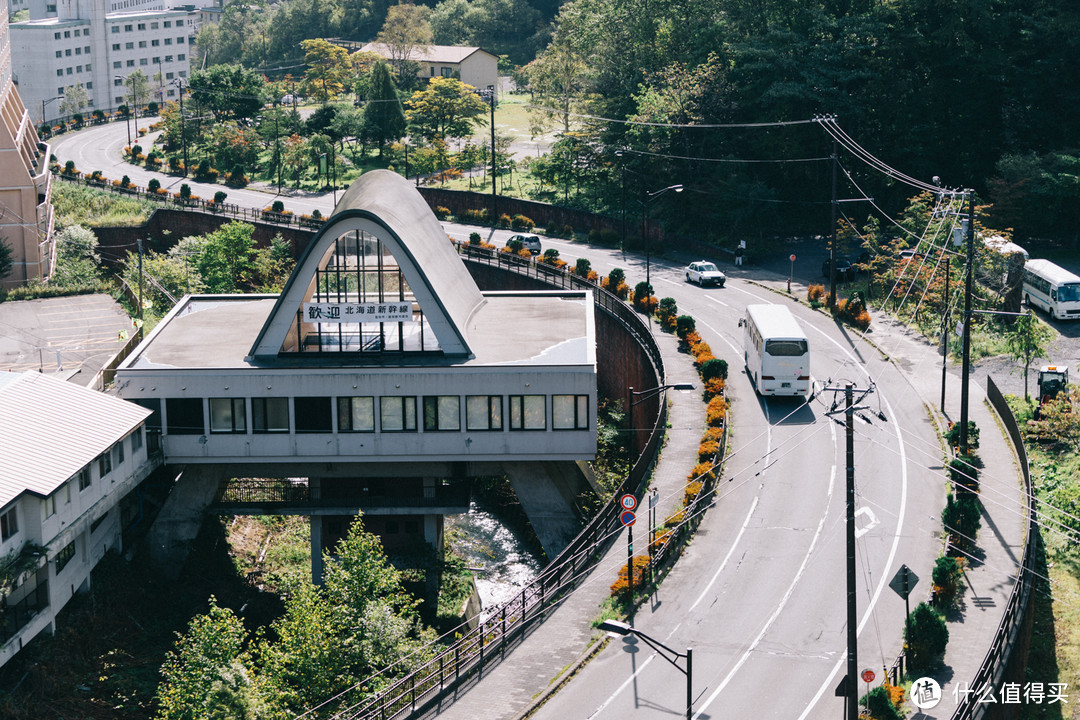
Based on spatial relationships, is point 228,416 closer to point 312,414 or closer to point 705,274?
point 312,414

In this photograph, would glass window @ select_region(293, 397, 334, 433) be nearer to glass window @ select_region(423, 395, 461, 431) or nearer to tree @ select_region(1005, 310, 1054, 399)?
glass window @ select_region(423, 395, 461, 431)

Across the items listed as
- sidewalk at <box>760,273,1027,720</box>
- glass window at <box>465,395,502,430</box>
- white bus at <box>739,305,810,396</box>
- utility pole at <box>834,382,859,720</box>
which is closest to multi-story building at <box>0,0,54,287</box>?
glass window at <box>465,395,502,430</box>

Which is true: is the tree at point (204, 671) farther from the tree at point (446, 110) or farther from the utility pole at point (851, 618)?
the tree at point (446, 110)

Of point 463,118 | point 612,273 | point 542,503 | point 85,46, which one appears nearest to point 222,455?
point 542,503

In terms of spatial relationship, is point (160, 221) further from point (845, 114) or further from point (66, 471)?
point (66, 471)

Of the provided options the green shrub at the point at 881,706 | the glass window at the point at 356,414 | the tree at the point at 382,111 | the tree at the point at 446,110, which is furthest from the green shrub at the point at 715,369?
the tree at the point at 446,110
